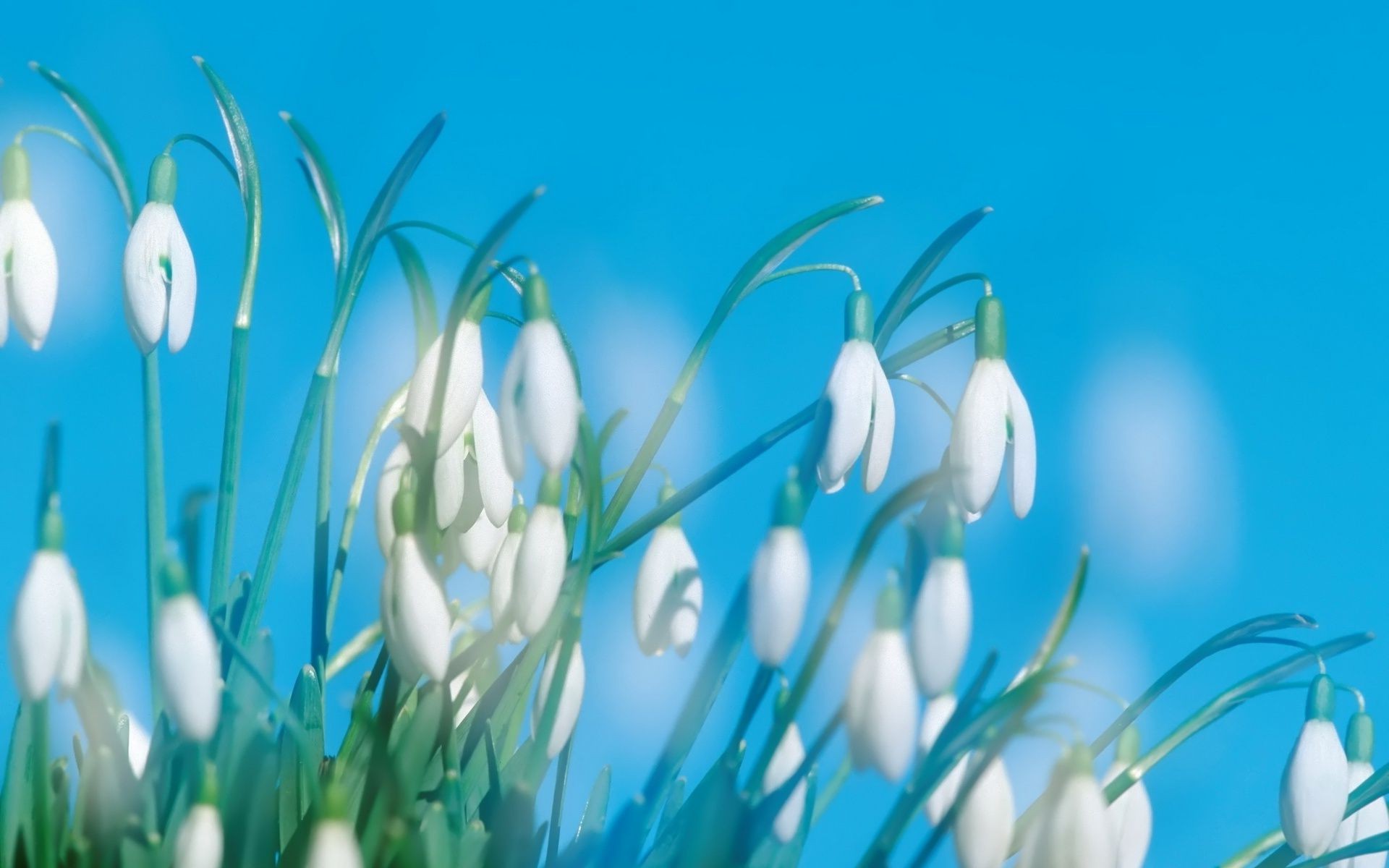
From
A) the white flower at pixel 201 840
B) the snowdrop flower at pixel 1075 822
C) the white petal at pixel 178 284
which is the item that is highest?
the white petal at pixel 178 284

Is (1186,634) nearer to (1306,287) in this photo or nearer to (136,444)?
(1306,287)

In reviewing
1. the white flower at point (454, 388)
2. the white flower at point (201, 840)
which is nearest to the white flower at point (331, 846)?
the white flower at point (201, 840)

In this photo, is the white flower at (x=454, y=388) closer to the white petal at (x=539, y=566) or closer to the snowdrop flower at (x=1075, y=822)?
the white petal at (x=539, y=566)

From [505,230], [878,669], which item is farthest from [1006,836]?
[505,230]

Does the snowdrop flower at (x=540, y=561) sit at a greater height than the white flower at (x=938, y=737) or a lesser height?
greater

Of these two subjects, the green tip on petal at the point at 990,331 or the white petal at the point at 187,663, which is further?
the green tip on petal at the point at 990,331

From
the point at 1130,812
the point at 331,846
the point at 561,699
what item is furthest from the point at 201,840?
the point at 1130,812
